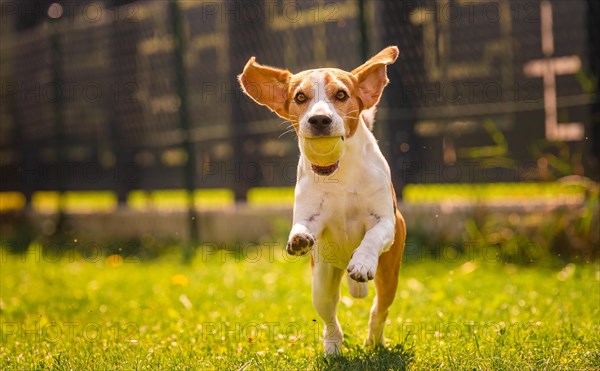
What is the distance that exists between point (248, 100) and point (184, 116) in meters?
0.74

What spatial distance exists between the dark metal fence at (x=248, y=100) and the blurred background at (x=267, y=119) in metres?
0.02

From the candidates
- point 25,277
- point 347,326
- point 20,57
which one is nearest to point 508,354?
point 347,326

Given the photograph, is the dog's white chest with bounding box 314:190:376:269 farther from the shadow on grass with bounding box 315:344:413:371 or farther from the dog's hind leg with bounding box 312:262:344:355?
the shadow on grass with bounding box 315:344:413:371

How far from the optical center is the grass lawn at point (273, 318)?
3727 millimetres

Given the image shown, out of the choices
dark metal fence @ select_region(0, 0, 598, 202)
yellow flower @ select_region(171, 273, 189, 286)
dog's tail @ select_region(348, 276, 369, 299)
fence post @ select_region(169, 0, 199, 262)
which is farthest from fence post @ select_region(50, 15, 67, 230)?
dog's tail @ select_region(348, 276, 369, 299)

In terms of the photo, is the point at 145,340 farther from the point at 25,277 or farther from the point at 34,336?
the point at 25,277

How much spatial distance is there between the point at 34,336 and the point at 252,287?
203 cm

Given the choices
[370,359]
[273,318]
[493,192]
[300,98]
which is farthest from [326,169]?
[493,192]

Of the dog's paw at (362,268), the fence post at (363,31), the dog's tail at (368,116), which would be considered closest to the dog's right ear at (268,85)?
the dog's tail at (368,116)

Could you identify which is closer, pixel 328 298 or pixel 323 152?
pixel 323 152

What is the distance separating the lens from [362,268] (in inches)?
123

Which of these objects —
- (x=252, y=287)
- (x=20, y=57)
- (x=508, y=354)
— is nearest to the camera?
(x=508, y=354)

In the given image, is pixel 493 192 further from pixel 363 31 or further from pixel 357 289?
pixel 357 289

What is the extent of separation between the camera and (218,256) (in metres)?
8.28
